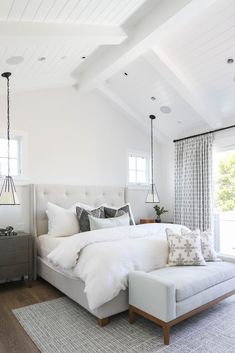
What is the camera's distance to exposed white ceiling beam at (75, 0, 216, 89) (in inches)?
109

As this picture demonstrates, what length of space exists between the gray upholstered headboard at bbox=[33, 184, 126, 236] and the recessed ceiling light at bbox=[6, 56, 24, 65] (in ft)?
5.98

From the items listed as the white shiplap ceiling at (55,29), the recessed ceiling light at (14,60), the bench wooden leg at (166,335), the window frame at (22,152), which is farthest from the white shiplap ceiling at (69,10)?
the bench wooden leg at (166,335)

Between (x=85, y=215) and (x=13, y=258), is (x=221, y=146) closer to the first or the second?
(x=85, y=215)

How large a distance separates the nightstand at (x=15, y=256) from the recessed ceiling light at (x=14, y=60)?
224 centimetres

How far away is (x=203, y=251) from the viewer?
10.9 feet

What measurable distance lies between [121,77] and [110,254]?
310 cm

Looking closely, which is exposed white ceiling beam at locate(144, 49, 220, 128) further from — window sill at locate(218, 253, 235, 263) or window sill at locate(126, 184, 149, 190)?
window sill at locate(218, 253, 235, 263)

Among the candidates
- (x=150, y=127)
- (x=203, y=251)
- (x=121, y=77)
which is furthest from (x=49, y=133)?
(x=203, y=251)

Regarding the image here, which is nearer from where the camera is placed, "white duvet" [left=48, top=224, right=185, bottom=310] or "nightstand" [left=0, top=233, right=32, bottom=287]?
"white duvet" [left=48, top=224, right=185, bottom=310]

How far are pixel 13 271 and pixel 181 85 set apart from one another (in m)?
3.65

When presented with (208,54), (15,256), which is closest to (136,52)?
(208,54)

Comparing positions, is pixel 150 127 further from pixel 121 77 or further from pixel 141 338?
pixel 141 338

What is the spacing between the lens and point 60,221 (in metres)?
4.08

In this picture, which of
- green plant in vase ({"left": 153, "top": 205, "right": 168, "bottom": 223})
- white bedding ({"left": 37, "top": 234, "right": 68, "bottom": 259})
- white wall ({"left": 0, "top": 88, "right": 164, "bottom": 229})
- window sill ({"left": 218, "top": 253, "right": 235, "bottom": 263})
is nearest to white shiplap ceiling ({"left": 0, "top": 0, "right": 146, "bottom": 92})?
white wall ({"left": 0, "top": 88, "right": 164, "bottom": 229})
